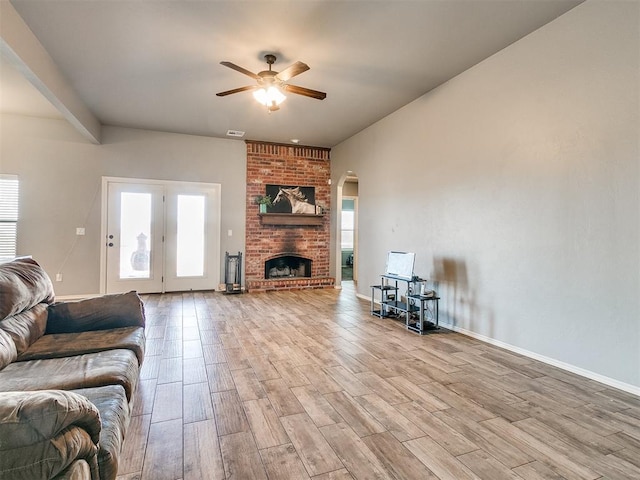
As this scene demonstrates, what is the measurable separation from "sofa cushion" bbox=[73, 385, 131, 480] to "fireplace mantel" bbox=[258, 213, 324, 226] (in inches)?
Result: 213

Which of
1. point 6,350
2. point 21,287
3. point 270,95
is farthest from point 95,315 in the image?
point 270,95

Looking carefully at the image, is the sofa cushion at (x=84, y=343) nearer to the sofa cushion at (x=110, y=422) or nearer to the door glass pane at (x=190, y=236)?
the sofa cushion at (x=110, y=422)

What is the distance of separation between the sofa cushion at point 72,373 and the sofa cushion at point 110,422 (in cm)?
8

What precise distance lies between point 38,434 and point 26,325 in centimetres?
154

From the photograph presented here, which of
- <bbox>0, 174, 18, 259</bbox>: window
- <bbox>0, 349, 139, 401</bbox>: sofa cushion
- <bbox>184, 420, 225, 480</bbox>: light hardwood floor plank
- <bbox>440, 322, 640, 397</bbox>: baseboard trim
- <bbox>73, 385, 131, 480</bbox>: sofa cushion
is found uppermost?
<bbox>0, 174, 18, 259</bbox>: window

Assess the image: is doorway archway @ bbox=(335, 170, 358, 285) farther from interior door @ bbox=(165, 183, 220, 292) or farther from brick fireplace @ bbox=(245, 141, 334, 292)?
interior door @ bbox=(165, 183, 220, 292)

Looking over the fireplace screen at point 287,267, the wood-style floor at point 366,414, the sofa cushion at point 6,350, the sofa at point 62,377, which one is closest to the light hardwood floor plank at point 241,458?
the wood-style floor at point 366,414

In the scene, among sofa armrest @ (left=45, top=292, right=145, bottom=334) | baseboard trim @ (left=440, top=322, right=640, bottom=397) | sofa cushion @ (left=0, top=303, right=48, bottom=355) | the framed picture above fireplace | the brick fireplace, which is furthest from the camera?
the framed picture above fireplace

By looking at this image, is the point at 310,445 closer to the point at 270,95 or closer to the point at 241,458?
the point at 241,458

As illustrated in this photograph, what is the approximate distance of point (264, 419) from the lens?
212 centimetres

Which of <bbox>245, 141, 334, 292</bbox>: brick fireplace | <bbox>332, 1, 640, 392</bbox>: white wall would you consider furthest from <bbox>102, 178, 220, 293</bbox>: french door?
<bbox>332, 1, 640, 392</bbox>: white wall

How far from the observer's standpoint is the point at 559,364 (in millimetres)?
2969

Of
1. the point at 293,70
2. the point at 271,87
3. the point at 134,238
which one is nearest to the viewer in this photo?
the point at 293,70

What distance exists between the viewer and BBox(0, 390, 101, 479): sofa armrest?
91cm
